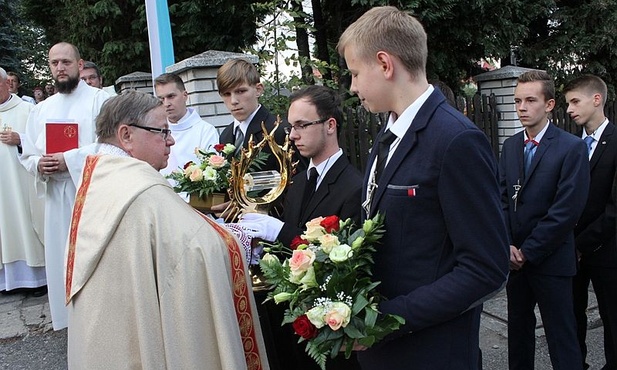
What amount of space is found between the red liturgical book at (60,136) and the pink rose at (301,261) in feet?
12.0

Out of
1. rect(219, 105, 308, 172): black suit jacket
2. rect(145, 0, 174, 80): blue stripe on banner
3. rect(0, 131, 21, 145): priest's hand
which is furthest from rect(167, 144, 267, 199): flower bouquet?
rect(0, 131, 21, 145): priest's hand

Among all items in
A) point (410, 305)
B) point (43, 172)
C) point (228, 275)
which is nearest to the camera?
point (410, 305)

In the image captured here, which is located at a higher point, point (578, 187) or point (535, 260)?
point (578, 187)

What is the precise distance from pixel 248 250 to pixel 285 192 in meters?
0.56

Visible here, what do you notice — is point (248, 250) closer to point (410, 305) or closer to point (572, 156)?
point (410, 305)

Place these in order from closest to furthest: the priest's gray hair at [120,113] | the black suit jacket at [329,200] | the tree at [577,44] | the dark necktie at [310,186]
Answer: the priest's gray hair at [120,113]
the black suit jacket at [329,200]
the dark necktie at [310,186]
the tree at [577,44]

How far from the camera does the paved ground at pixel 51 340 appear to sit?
13.9 feet

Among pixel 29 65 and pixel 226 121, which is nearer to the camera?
pixel 226 121

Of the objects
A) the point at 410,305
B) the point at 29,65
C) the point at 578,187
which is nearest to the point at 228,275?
the point at 410,305

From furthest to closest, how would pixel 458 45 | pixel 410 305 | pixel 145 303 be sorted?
pixel 458 45, pixel 145 303, pixel 410 305

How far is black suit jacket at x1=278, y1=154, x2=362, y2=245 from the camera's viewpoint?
2.54 meters

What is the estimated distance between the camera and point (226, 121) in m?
5.82

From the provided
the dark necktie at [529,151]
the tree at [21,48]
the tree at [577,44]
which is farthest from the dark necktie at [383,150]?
the tree at [21,48]

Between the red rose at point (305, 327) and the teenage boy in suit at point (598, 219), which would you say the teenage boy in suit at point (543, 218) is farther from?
the red rose at point (305, 327)
